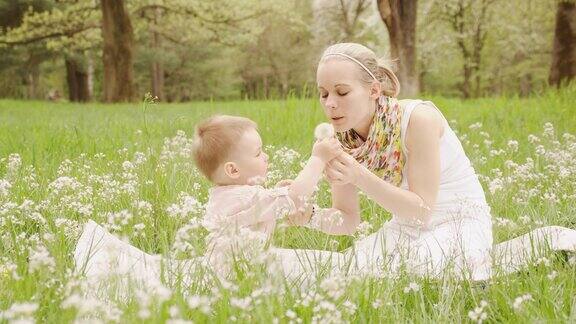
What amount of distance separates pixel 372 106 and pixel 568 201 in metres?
1.74

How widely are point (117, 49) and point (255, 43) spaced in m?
9.21

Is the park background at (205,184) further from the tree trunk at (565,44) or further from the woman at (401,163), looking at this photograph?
the woman at (401,163)

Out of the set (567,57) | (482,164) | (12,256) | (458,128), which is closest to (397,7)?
(567,57)

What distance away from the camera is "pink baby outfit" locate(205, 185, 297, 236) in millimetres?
3621

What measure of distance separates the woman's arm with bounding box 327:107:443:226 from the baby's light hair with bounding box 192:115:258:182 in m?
0.58

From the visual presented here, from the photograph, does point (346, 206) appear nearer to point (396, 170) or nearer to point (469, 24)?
point (396, 170)

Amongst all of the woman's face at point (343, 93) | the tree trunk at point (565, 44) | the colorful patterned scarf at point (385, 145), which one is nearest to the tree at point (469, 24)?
the tree trunk at point (565, 44)

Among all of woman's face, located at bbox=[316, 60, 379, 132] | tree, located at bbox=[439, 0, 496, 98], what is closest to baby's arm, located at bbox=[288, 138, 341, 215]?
woman's face, located at bbox=[316, 60, 379, 132]

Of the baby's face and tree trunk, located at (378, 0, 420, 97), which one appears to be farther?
tree trunk, located at (378, 0, 420, 97)

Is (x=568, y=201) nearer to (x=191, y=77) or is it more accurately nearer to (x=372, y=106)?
(x=372, y=106)

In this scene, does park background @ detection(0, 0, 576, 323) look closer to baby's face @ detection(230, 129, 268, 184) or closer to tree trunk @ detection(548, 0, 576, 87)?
tree trunk @ detection(548, 0, 576, 87)

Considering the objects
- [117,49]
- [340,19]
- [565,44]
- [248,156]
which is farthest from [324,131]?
[340,19]

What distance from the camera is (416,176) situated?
3781mm

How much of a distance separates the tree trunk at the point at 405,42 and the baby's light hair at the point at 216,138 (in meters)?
10.9
